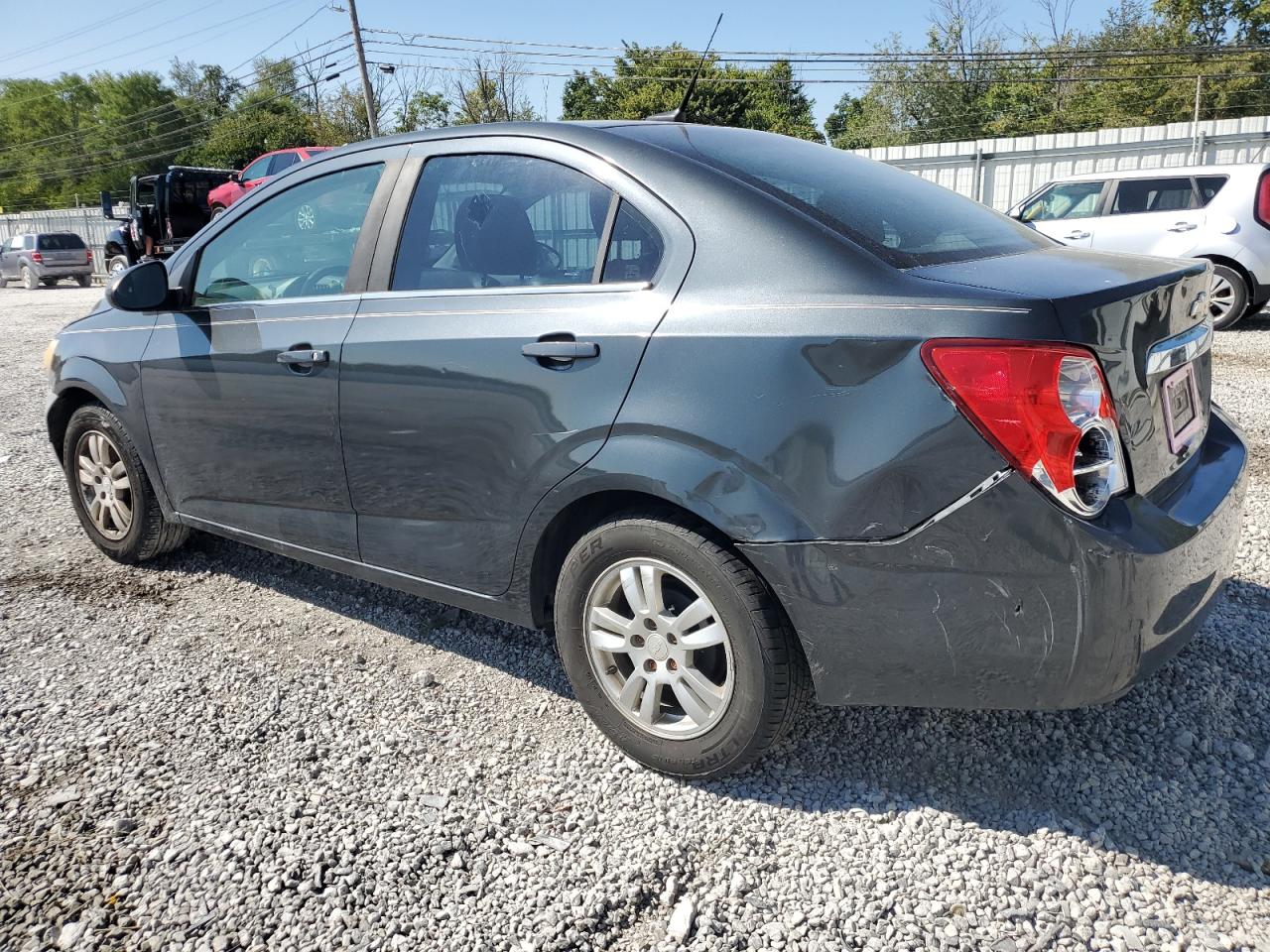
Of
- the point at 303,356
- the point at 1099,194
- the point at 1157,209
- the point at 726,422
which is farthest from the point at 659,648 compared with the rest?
the point at 1099,194

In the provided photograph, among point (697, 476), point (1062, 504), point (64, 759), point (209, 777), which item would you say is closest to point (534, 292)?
point (697, 476)

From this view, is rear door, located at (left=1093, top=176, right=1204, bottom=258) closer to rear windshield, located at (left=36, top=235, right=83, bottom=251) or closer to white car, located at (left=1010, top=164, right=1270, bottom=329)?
white car, located at (left=1010, top=164, right=1270, bottom=329)

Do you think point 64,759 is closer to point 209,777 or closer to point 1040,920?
point 209,777

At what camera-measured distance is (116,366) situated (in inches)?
151

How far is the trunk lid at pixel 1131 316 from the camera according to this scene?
1.98 metres

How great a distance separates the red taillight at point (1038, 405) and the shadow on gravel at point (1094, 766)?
2.97 ft

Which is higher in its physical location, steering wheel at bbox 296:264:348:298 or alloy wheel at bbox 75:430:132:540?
steering wheel at bbox 296:264:348:298

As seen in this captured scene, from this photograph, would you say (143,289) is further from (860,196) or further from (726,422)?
(860,196)

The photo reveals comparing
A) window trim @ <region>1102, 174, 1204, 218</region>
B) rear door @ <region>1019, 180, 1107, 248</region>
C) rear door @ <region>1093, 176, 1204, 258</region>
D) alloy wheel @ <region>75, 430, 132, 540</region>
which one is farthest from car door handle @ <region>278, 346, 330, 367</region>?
window trim @ <region>1102, 174, 1204, 218</region>

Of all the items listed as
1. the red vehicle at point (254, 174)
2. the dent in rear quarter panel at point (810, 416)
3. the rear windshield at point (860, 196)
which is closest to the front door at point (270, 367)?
the rear windshield at point (860, 196)

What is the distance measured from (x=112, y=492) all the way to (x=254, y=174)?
50.6ft

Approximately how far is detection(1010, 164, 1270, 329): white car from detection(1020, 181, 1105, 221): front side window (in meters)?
0.01

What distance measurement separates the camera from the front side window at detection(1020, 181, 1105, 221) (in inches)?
421

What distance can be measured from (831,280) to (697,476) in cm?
54
